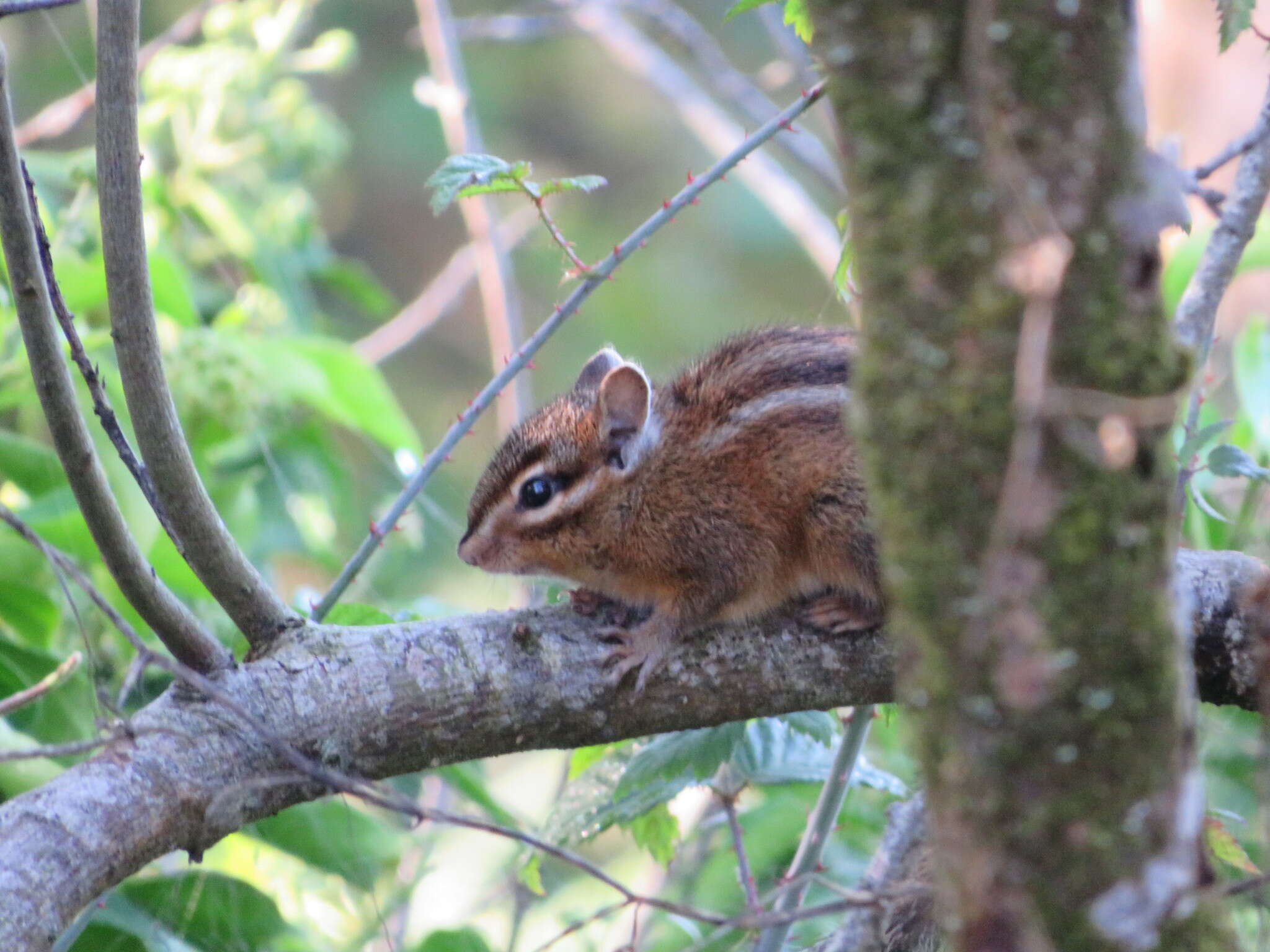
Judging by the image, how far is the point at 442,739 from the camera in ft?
5.44

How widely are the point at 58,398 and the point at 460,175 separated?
0.65 metres

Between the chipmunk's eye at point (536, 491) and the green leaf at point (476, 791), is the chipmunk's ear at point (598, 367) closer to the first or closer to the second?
the chipmunk's eye at point (536, 491)

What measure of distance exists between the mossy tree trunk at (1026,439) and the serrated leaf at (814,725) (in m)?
1.10

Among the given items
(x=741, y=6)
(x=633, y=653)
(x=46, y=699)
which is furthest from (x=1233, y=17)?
(x=46, y=699)

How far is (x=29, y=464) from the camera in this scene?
2396mm

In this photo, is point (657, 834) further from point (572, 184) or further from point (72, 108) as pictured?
point (72, 108)

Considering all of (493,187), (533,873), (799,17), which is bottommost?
(533,873)

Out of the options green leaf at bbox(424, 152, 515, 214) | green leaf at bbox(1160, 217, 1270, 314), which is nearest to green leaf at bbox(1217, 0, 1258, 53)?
green leaf at bbox(424, 152, 515, 214)

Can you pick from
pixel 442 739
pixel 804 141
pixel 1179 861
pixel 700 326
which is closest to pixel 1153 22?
pixel 804 141

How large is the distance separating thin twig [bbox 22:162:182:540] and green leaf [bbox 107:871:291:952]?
Result: 0.75 meters

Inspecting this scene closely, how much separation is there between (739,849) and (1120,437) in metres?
1.33

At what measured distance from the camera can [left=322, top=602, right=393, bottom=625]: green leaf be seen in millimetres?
2004

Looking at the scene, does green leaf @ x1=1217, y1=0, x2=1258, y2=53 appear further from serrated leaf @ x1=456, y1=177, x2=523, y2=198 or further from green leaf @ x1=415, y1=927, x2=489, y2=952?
green leaf @ x1=415, y1=927, x2=489, y2=952

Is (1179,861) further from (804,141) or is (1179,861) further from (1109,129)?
(804,141)
